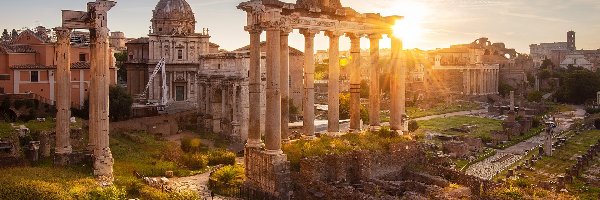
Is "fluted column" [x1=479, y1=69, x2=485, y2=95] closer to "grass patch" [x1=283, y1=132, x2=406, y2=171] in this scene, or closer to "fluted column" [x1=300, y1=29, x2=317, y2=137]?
"grass patch" [x1=283, y1=132, x2=406, y2=171]

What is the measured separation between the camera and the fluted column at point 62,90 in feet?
67.1

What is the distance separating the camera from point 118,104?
125 feet

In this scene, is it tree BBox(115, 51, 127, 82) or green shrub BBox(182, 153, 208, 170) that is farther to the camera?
tree BBox(115, 51, 127, 82)

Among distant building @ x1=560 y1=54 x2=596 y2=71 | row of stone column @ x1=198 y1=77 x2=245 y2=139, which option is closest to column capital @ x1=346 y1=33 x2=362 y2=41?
row of stone column @ x1=198 y1=77 x2=245 y2=139

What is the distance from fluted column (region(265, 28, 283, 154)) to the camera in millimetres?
19047

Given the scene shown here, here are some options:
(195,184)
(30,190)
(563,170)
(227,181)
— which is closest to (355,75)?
(227,181)

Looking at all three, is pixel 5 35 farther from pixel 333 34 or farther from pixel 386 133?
pixel 386 133

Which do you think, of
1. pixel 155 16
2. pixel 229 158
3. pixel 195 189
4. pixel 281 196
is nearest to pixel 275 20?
pixel 281 196

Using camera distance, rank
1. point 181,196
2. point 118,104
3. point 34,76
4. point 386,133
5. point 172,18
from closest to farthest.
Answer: point 181,196 → point 386,133 → point 34,76 → point 118,104 → point 172,18

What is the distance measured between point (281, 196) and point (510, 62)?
97915 millimetres

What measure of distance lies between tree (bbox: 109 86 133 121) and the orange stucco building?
1.95 metres

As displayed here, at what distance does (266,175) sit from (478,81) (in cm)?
7957

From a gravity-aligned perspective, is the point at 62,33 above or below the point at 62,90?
above

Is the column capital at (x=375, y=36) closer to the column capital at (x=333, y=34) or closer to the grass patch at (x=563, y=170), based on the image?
the column capital at (x=333, y=34)
